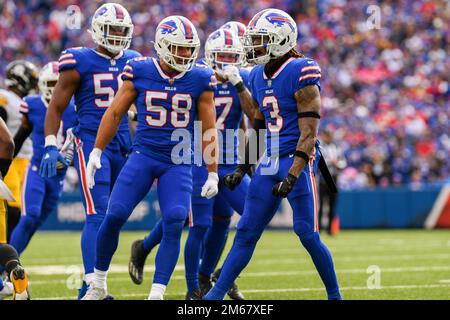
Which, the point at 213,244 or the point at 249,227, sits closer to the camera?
the point at 249,227

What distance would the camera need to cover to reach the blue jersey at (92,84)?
661 cm

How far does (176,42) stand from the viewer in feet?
19.2

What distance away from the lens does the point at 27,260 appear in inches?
402

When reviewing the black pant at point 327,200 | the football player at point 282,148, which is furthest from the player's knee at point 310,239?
the black pant at point 327,200

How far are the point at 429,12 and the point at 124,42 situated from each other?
1545 centimetres

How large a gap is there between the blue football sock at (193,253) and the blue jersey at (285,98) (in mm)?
1189

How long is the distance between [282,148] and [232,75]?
4.13 feet

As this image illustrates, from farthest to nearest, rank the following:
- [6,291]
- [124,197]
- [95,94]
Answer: [95,94]
[6,291]
[124,197]

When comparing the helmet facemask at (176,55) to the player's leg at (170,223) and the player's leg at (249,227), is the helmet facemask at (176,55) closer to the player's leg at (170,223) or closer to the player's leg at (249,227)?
the player's leg at (170,223)

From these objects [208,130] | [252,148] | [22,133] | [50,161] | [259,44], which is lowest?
[22,133]

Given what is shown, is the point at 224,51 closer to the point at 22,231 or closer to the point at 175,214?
the point at 175,214

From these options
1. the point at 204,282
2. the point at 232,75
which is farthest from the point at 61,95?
the point at 204,282
